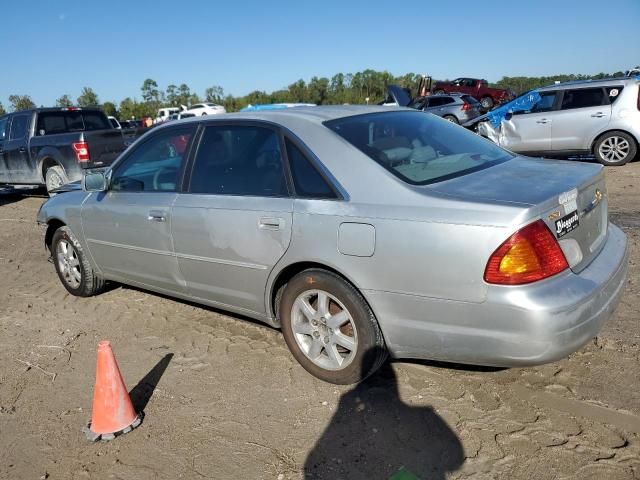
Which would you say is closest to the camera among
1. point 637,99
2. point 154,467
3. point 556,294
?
point 556,294

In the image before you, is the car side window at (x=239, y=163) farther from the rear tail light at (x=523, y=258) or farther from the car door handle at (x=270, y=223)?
the rear tail light at (x=523, y=258)

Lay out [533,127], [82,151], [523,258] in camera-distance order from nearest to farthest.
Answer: [523,258]
[82,151]
[533,127]

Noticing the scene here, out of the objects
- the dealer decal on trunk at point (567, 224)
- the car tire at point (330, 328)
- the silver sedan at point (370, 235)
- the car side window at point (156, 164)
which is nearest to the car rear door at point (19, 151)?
the car side window at point (156, 164)

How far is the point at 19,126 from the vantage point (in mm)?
10922

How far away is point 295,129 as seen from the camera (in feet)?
11.0

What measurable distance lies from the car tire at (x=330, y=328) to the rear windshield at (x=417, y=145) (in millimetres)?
747

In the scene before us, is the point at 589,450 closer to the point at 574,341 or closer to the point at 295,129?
the point at 574,341

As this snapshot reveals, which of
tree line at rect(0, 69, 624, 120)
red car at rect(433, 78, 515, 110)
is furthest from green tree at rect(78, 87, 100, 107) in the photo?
red car at rect(433, 78, 515, 110)

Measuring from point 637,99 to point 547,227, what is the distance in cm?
906

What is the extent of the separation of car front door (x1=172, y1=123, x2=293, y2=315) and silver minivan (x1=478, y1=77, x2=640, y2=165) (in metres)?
8.84

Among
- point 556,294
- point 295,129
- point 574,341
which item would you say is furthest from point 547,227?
point 295,129

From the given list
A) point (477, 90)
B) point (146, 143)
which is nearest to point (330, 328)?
point (146, 143)

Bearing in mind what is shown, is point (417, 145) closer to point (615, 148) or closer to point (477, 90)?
point (615, 148)

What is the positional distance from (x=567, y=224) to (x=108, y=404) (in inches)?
102
